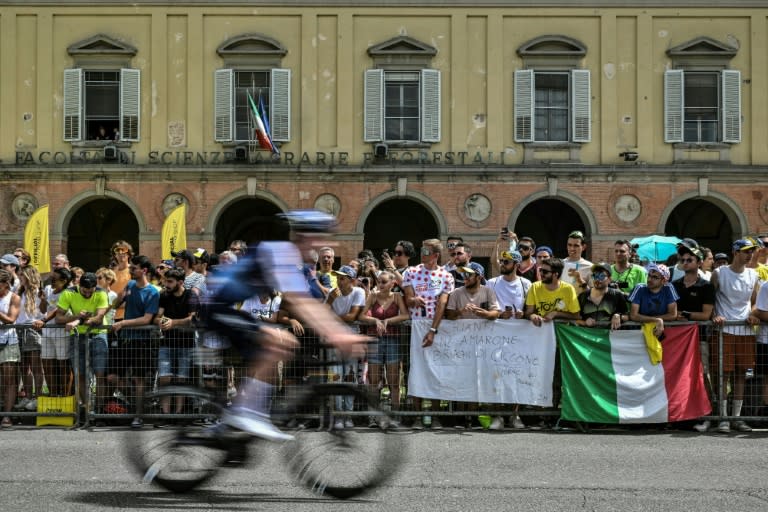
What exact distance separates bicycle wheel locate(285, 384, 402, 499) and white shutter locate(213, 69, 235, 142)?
21.8 meters

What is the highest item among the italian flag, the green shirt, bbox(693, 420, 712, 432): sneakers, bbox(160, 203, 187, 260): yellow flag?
bbox(160, 203, 187, 260): yellow flag

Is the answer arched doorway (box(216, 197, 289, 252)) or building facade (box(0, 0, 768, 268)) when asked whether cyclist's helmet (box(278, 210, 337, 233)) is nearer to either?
building facade (box(0, 0, 768, 268))

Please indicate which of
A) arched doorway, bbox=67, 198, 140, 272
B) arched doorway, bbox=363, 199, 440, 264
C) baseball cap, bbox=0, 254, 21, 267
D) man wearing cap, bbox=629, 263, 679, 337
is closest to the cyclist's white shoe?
man wearing cap, bbox=629, 263, 679, 337

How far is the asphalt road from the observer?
741 centimetres

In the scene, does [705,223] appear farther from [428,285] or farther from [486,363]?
[486,363]

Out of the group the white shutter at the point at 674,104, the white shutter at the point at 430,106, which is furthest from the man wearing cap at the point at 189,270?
the white shutter at the point at 674,104

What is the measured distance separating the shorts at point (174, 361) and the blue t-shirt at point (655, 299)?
5.52 m

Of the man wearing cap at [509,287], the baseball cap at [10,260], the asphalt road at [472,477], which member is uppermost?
the baseball cap at [10,260]

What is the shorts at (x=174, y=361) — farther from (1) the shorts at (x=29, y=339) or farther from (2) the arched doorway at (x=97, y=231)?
(2) the arched doorway at (x=97, y=231)

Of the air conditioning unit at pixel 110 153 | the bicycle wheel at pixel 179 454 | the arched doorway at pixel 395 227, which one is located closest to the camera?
the bicycle wheel at pixel 179 454

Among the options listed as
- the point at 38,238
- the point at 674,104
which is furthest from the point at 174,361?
the point at 674,104

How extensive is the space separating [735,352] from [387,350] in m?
4.26

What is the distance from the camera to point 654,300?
12.6 meters

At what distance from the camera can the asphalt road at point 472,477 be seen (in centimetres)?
741
